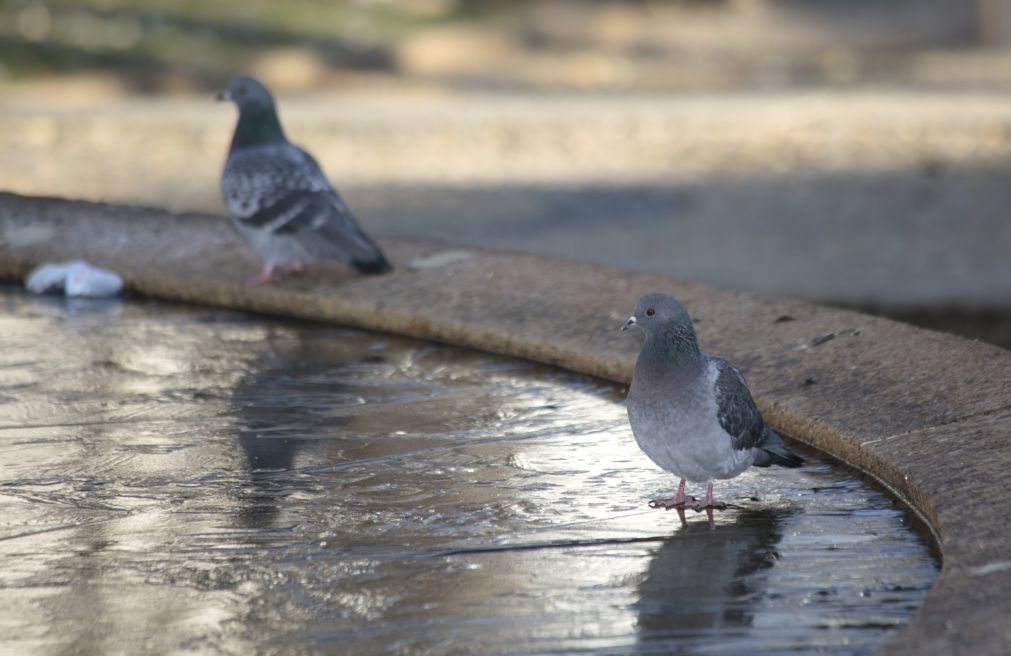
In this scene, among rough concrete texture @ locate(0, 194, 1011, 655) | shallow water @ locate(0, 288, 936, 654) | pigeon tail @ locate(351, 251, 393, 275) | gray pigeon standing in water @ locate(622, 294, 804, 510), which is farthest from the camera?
pigeon tail @ locate(351, 251, 393, 275)

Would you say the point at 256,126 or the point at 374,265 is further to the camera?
the point at 256,126

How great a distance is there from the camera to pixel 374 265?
580cm

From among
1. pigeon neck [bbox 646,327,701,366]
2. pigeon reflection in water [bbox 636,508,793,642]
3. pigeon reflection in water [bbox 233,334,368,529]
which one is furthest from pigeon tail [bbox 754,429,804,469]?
pigeon reflection in water [bbox 233,334,368,529]

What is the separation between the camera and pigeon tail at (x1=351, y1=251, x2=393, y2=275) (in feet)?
19.0

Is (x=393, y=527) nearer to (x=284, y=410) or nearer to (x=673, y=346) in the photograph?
(x=673, y=346)

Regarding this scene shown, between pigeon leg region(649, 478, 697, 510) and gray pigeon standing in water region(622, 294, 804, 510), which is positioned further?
pigeon leg region(649, 478, 697, 510)

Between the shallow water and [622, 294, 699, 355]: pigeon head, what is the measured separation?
1.30 feet

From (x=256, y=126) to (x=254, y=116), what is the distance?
0.13ft

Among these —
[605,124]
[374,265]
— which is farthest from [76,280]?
[605,124]

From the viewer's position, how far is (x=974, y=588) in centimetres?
283

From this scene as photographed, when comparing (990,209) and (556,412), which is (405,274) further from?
(990,209)

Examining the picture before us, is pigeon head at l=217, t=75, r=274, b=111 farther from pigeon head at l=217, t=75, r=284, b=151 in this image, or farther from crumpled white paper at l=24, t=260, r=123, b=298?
crumpled white paper at l=24, t=260, r=123, b=298

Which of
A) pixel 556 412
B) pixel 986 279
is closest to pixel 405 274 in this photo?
pixel 556 412

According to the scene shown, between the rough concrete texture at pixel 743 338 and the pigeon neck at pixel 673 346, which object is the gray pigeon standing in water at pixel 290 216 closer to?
the rough concrete texture at pixel 743 338
